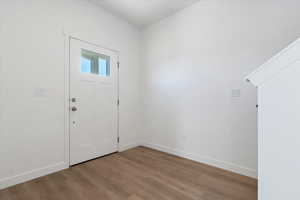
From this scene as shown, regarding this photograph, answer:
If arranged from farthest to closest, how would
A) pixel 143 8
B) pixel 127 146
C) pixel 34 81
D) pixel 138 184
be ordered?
pixel 127 146
pixel 143 8
pixel 34 81
pixel 138 184

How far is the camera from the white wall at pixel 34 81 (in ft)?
5.55

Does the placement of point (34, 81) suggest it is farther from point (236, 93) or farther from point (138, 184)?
point (236, 93)

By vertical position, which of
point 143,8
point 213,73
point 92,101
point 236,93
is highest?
point 143,8

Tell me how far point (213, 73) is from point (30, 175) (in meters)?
3.10

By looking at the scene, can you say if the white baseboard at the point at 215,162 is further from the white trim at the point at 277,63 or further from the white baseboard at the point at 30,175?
the white baseboard at the point at 30,175

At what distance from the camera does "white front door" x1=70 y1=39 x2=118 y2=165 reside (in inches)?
89.5

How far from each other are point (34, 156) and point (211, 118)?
2729 millimetres

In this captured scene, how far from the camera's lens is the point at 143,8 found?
261 centimetres

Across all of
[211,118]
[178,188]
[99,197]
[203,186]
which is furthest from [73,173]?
[211,118]

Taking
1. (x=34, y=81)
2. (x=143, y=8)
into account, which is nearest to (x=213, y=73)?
(x=143, y=8)

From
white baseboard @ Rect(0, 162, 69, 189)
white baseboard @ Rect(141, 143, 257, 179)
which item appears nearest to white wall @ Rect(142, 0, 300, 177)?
white baseboard @ Rect(141, 143, 257, 179)

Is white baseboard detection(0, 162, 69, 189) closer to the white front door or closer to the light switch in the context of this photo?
the white front door

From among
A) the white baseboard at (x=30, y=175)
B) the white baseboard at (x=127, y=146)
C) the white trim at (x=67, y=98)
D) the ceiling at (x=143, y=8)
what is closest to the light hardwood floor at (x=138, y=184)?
the white baseboard at (x=30, y=175)

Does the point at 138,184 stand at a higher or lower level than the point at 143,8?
lower
